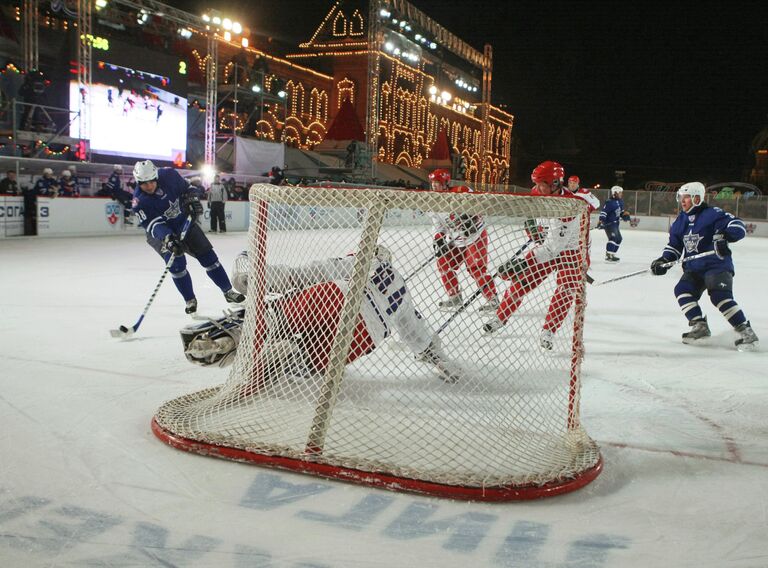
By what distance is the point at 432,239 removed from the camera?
2.60 meters

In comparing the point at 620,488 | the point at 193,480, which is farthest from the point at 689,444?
the point at 193,480

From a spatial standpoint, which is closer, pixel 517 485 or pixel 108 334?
pixel 517 485

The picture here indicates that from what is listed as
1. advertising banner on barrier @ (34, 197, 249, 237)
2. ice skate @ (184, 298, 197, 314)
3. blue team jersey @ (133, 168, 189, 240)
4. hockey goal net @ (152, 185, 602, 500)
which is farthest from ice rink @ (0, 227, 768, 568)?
advertising banner on barrier @ (34, 197, 249, 237)

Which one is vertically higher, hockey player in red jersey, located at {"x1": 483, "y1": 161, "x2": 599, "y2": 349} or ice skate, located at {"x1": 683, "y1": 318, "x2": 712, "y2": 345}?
hockey player in red jersey, located at {"x1": 483, "y1": 161, "x2": 599, "y2": 349}

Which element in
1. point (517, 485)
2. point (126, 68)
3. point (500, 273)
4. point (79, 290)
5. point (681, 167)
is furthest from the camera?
point (681, 167)

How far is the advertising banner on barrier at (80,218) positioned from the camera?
39.1 ft

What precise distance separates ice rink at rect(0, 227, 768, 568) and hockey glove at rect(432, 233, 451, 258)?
0.98 m

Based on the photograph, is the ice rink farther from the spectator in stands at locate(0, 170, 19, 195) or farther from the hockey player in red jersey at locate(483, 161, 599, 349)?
the spectator in stands at locate(0, 170, 19, 195)

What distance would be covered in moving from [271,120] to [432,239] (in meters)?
23.7

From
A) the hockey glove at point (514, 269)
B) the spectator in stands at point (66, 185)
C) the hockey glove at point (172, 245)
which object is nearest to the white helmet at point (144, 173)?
the hockey glove at point (172, 245)

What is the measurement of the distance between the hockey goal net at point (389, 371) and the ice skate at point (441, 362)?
13 mm

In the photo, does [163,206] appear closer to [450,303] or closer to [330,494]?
[450,303]

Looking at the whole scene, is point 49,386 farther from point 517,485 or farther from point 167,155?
point 167,155

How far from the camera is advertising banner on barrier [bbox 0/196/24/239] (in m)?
11.4
